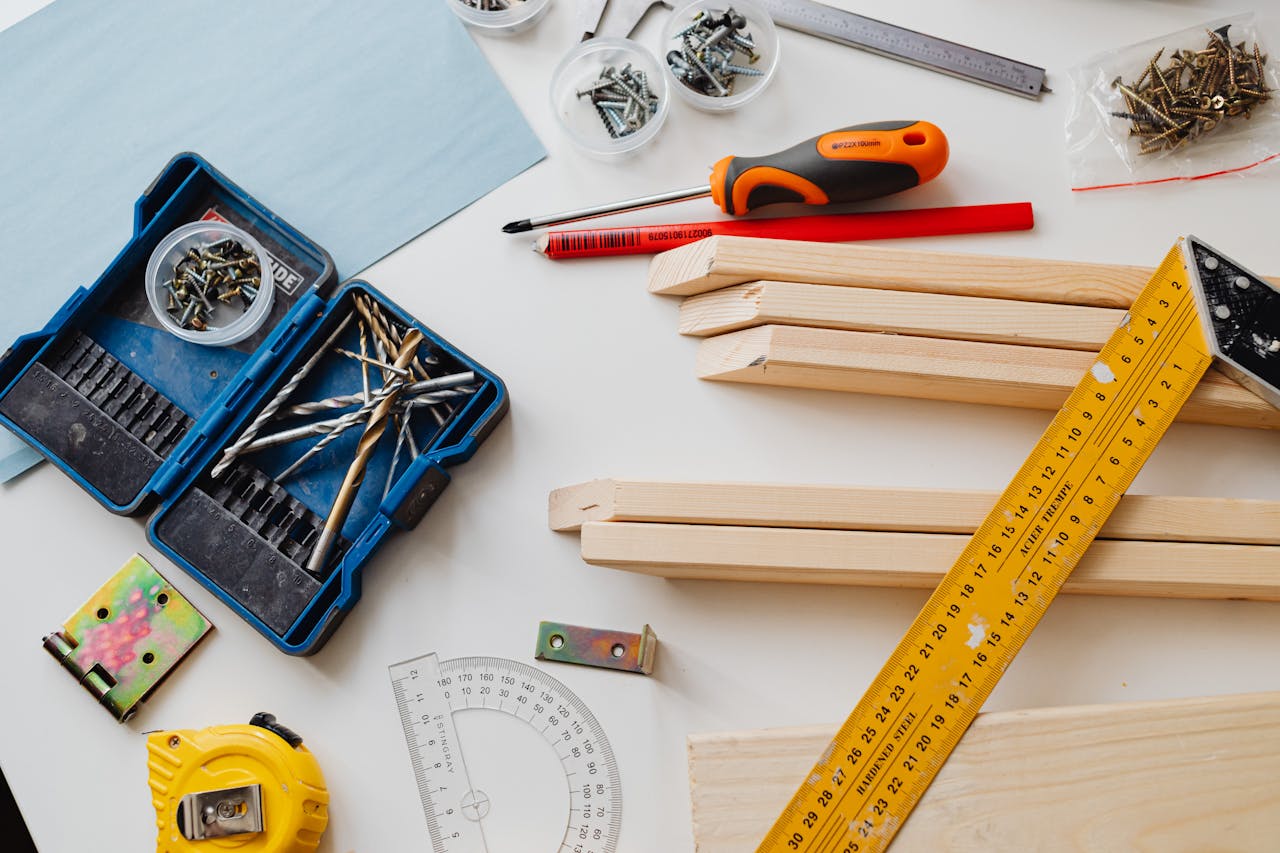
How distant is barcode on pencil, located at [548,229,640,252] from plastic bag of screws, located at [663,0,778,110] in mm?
216

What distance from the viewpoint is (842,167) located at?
121 cm

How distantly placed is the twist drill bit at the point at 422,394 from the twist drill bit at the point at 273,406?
0.02 m

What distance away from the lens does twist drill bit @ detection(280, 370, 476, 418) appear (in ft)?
3.93

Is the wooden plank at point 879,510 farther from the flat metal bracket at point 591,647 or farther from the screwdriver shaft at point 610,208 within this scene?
the screwdriver shaft at point 610,208

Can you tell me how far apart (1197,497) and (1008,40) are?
67 cm

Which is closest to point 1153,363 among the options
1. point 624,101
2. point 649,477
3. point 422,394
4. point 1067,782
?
point 1067,782

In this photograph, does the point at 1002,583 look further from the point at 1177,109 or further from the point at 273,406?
the point at 273,406

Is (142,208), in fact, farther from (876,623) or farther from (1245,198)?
(1245,198)

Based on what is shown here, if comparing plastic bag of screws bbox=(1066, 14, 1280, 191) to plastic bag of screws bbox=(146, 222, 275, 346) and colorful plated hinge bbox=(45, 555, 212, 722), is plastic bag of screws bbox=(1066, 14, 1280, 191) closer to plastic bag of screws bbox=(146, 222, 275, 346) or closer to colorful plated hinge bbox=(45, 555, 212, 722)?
plastic bag of screws bbox=(146, 222, 275, 346)

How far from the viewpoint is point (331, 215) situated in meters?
1.32

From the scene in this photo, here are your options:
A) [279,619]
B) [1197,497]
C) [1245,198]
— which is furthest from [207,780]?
[1245,198]

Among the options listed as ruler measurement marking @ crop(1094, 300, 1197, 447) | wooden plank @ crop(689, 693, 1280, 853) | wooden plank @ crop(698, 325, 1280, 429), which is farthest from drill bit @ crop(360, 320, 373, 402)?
ruler measurement marking @ crop(1094, 300, 1197, 447)

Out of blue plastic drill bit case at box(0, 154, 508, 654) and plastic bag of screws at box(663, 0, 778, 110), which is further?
plastic bag of screws at box(663, 0, 778, 110)

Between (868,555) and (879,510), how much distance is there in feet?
0.18
